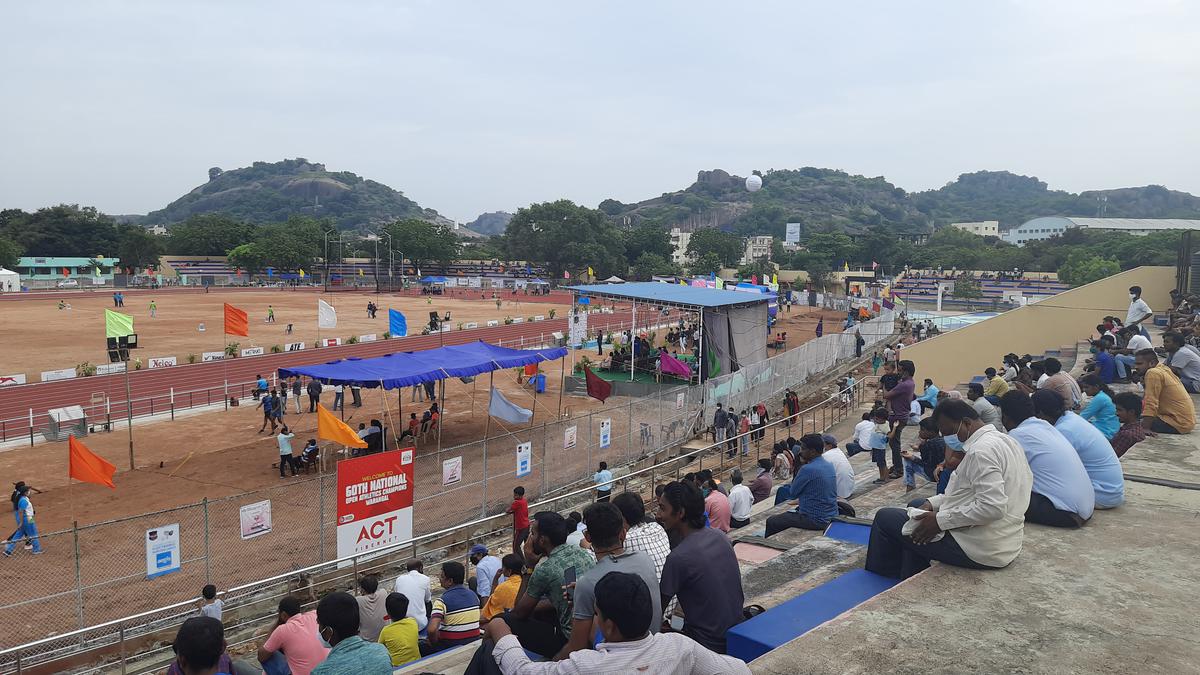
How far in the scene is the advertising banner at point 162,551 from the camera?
30.7 feet

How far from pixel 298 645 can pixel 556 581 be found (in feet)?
8.74

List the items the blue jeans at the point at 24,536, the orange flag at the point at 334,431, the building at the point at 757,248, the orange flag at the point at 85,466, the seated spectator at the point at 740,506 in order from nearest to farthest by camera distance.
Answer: the seated spectator at the point at 740,506, the orange flag at the point at 85,466, the blue jeans at the point at 24,536, the orange flag at the point at 334,431, the building at the point at 757,248

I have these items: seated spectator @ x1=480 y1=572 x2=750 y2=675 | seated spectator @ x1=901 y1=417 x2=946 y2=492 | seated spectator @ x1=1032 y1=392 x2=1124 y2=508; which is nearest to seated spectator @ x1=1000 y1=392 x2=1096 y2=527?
seated spectator @ x1=1032 y1=392 x2=1124 y2=508

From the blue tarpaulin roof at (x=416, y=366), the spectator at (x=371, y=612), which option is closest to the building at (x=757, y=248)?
the blue tarpaulin roof at (x=416, y=366)

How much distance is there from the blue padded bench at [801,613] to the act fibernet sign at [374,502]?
7.28 metres

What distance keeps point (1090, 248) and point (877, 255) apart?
31.0 m

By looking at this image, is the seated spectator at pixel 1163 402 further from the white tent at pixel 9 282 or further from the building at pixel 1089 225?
the building at pixel 1089 225

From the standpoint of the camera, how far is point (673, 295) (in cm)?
2738

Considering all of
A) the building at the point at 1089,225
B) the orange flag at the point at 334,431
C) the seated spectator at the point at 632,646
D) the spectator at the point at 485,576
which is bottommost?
the spectator at the point at 485,576

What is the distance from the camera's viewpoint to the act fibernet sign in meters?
10.6

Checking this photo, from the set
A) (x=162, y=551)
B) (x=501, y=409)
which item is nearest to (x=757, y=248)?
(x=501, y=409)

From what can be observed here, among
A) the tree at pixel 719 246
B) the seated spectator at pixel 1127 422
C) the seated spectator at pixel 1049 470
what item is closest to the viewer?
the seated spectator at pixel 1049 470

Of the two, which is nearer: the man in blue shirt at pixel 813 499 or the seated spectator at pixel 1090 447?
the seated spectator at pixel 1090 447

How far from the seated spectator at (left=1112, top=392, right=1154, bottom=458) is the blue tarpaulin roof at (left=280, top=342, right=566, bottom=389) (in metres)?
13.3
